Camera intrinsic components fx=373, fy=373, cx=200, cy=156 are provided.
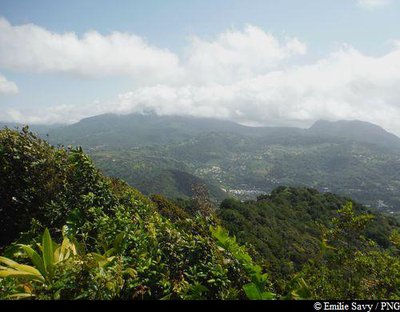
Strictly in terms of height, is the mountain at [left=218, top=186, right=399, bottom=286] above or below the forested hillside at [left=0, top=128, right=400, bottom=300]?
below

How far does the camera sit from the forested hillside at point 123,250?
476 cm

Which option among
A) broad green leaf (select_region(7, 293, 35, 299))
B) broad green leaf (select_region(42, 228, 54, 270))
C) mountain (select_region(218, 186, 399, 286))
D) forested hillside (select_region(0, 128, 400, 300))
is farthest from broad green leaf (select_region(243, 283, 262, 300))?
mountain (select_region(218, 186, 399, 286))

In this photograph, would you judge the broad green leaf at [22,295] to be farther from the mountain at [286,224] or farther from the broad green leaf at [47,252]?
the mountain at [286,224]

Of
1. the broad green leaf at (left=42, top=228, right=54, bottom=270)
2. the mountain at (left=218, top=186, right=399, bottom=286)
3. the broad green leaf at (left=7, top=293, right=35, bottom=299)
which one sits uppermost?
the broad green leaf at (left=42, top=228, right=54, bottom=270)

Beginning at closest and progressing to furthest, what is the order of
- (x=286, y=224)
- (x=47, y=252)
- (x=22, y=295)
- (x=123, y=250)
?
1. (x=22, y=295)
2. (x=47, y=252)
3. (x=123, y=250)
4. (x=286, y=224)

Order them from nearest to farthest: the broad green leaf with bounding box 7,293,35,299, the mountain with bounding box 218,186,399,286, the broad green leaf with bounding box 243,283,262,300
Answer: the broad green leaf with bounding box 7,293,35,299, the broad green leaf with bounding box 243,283,262,300, the mountain with bounding box 218,186,399,286

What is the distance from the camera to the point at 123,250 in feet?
18.8

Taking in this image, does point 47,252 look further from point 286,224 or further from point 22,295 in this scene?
point 286,224

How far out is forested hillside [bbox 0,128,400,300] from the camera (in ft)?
15.6

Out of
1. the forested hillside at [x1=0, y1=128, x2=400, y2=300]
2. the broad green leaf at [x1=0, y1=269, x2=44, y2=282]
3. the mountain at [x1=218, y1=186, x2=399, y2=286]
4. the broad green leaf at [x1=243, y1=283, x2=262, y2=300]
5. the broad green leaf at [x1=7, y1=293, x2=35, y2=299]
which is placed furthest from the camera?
the mountain at [x1=218, y1=186, x2=399, y2=286]

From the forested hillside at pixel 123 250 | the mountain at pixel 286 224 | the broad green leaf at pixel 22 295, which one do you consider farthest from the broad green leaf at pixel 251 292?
the mountain at pixel 286 224

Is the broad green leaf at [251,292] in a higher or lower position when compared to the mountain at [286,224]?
higher

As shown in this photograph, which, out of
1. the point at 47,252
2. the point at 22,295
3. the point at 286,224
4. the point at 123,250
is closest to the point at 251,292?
the point at 123,250

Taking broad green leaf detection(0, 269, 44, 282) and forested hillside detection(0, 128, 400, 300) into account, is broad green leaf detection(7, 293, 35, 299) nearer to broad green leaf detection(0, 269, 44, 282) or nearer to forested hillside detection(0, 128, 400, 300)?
forested hillside detection(0, 128, 400, 300)
